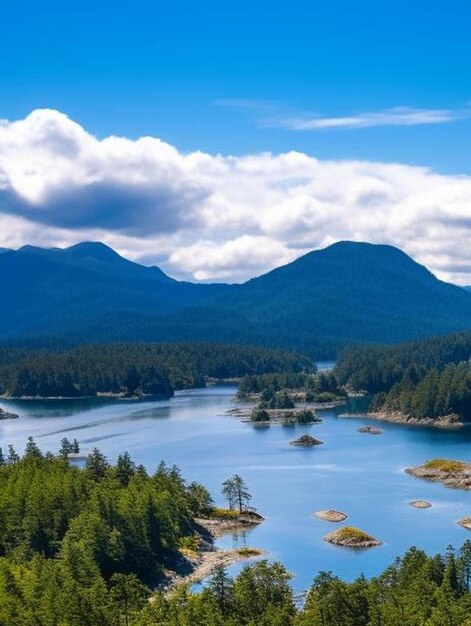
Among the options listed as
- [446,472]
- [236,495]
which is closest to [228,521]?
[236,495]

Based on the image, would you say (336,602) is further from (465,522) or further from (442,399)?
(442,399)

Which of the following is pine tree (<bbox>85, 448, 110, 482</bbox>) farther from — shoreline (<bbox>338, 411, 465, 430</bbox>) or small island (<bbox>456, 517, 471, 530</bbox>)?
shoreline (<bbox>338, 411, 465, 430</bbox>)

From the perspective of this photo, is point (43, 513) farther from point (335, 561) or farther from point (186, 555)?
point (335, 561)

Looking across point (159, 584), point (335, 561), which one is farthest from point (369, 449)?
point (159, 584)

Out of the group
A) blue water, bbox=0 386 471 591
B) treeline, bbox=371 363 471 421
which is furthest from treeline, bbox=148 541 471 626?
treeline, bbox=371 363 471 421

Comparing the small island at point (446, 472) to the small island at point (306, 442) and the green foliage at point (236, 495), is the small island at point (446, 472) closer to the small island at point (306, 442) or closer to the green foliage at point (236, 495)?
the small island at point (306, 442)

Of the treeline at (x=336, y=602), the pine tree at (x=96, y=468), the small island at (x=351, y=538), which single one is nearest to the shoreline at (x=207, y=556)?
the small island at (x=351, y=538)

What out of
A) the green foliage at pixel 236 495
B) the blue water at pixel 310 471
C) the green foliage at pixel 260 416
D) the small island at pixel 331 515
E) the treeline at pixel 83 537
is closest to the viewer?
the treeline at pixel 83 537
